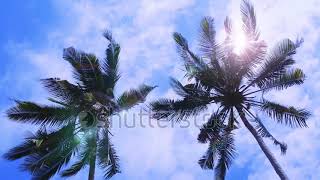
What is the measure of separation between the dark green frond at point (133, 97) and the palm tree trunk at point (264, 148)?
417 cm

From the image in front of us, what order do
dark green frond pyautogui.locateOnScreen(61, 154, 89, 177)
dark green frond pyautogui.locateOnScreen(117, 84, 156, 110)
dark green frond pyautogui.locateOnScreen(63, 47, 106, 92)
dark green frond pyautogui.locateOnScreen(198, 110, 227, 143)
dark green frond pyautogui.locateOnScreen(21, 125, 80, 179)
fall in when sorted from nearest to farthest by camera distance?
1. dark green frond pyautogui.locateOnScreen(21, 125, 80, 179)
2. dark green frond pyautogui.locateOnScreen(61, 154, 89, 177)
3. dark green frond pyautogui.locateOnScreen(117, 84, 156, 110)
4. dark green frond pyautogui.locateOnScreen(63, 47, 106, 92)
5. dark green frond pyautogui.locateOnScreen(198, 110, 227, 143)

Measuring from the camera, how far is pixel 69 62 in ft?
84.0

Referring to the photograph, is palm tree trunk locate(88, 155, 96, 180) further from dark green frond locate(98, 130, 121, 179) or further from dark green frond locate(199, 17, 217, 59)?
dark green frond locate(199, 17, 217, 59)

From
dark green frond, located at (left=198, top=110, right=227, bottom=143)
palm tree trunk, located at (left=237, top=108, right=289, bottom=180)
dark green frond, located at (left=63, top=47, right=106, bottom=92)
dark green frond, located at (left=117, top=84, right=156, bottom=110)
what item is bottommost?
palm tree trunk, located at (left=237, top=108, right=289, bottom=180)

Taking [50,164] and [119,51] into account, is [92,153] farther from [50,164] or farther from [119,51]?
[119,51]

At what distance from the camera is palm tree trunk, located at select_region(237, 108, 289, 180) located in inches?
890

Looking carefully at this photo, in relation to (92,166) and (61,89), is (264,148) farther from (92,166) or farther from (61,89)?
(61,89)

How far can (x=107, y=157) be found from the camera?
23.8 m

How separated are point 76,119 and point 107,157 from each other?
7.32 ft

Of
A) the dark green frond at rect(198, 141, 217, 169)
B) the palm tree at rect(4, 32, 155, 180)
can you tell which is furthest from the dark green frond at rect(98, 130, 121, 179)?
the dark green frond at rect(198, 141, 217, 169)

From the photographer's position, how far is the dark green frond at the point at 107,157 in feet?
77.9

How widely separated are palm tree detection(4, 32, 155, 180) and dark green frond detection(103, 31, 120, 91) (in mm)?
52

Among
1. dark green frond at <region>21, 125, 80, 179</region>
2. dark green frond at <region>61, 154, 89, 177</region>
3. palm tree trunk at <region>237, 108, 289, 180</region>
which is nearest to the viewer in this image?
palm tree trunk at <region>237, 108, 289, 180</region>

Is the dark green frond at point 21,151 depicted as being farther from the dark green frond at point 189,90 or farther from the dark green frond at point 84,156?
the dark green frond at point 189,90
